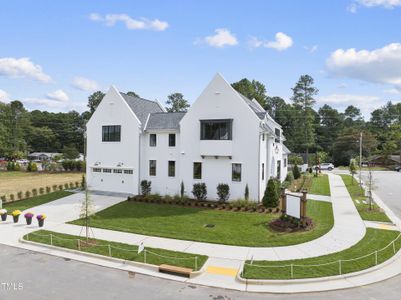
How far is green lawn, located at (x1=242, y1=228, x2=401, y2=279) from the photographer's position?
37.6 feet

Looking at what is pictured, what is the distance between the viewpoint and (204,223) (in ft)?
62.8

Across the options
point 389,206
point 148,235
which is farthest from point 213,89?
point 389,206

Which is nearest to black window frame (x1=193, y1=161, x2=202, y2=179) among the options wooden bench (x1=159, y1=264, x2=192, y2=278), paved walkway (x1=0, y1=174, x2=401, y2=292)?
paved walkway (x1=0, y1=174, x2=401, y2=292)

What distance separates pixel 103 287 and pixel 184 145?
16331 millimetres

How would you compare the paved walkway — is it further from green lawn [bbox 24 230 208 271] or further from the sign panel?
the sign panel

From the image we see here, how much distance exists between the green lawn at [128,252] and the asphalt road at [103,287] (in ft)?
3.80

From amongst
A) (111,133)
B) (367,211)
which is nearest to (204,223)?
(367,211)

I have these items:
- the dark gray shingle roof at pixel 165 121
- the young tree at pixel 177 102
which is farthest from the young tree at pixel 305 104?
the dark gray shingle roof at pixel 165 121

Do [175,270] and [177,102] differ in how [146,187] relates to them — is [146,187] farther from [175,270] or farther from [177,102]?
[177,102]

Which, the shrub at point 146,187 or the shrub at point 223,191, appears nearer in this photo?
the shrub at point 223,191

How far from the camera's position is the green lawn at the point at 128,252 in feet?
41.7

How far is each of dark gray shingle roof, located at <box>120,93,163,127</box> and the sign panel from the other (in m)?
15.9

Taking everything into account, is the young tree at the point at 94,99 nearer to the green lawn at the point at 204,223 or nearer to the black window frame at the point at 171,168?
the black window frame at the point at 171,168

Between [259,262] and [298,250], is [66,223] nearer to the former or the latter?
[259,262]
